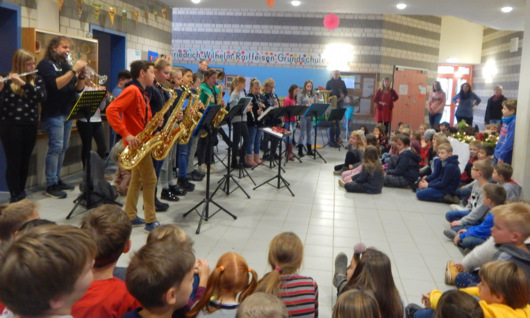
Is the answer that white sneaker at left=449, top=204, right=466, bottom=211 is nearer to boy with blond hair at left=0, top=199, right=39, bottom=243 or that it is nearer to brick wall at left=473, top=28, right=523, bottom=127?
boy with blond hair at left=0, top=199, right=39, bottom=243

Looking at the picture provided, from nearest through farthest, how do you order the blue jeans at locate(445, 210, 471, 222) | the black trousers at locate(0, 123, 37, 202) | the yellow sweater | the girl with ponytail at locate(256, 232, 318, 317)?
the yellow sweater
the girl with ponytail at locate(256, 232, 318, 317)
the black trousers at locate(0, 123, 37, 202)
the blue jeans at locate(445, 210, 471, 222)

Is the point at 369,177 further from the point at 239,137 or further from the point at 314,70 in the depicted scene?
the point at 314,70

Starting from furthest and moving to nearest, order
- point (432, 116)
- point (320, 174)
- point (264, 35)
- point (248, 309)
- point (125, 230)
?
1. point (264, 35)
2. point (432, 116)
3. point (320, 174)
4. point (125, 230)
5. point (248, 309)

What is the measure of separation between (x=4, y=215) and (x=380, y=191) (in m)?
5.61

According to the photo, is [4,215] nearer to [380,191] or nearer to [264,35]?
[380,191]

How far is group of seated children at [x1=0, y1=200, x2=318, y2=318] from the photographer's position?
135 cm

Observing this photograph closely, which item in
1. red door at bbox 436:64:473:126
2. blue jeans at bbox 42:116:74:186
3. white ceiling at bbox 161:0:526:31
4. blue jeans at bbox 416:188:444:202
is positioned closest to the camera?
blue jeans at bbox 42:116:74:186

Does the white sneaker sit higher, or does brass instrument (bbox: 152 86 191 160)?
brass instrument (bbox: 152 86 191 160)

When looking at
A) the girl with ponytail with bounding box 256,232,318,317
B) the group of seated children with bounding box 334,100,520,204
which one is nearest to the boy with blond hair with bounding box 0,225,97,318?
the girl with ponytail with bounding box 256,232,318,317

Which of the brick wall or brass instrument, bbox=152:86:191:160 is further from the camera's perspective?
the brick wall

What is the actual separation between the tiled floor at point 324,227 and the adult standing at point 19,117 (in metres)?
0.49

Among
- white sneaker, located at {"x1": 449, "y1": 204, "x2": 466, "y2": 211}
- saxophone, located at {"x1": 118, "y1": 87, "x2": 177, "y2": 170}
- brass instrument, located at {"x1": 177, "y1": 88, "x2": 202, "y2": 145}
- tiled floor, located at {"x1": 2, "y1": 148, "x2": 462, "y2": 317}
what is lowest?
tiled floor, located at {"x1": 2, "y1": 148, "x2": 462, "y2": 317}

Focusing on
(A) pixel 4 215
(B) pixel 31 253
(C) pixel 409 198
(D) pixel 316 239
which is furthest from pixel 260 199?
(B) pixel 31 253

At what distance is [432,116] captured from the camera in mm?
13477
